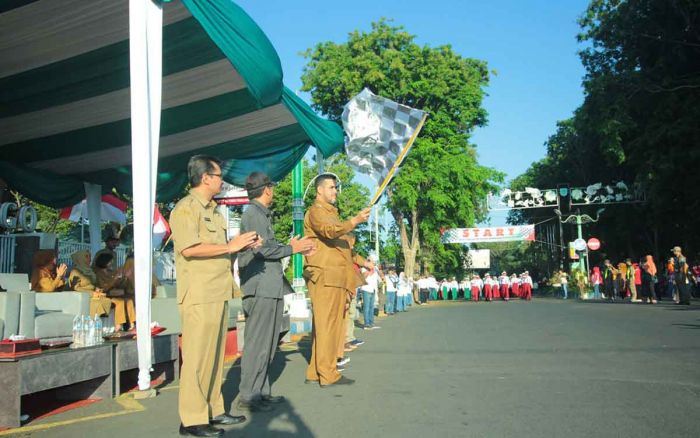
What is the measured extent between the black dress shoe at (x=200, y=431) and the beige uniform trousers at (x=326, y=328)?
189cm

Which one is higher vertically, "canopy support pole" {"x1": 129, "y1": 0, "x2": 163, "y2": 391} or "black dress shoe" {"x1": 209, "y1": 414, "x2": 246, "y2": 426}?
"canopy support pole" {"x1": 129, "y1": 0, "x2": 163, "y2": 391}

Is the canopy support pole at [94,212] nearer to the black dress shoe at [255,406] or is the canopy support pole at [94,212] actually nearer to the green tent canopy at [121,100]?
the green tent canopy at [121,100]

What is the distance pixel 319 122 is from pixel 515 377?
17.8 ft

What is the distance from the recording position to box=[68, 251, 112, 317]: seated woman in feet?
30.7

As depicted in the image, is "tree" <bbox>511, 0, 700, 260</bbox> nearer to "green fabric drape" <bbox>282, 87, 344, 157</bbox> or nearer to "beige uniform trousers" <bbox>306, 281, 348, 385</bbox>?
"green fabric drape" <bbox>282, 87, 344, 157</bbox>

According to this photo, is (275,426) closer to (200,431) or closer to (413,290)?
(200,431)

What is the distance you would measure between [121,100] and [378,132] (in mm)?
3638

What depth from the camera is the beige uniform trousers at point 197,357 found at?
14.3 feet

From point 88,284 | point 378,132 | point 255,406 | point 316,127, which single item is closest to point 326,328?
point 255,406

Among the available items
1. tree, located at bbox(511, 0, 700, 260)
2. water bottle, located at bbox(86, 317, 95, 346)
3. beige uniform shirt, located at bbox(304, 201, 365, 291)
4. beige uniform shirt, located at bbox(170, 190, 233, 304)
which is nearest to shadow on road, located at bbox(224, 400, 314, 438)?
beige uniform shirt, located at bbox(170, 190, 233, 304)

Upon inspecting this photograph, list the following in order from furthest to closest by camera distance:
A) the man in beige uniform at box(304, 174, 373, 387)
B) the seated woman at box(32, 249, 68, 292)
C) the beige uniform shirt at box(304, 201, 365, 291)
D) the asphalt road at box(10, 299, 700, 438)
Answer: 1. the seated woman at box(32, 249, 68, 292)
2. the beige uniform shirt at box(304, 201, 365, 291)
3. the man in beige uniform at box(304, 174, 373, 387)
4. the asphalt road at box(10, 299, 700, 438)

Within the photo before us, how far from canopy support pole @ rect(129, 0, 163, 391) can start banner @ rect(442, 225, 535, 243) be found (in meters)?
38.6

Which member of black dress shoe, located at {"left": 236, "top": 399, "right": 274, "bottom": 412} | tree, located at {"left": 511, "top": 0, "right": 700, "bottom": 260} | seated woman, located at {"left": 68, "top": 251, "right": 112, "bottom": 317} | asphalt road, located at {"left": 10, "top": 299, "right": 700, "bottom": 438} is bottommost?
asphalt road, located at {"left": 10, "top": 299, "right": 700, "bottom": 438}

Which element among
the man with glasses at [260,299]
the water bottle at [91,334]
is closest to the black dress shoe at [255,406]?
the man with glasses at [260,299]
